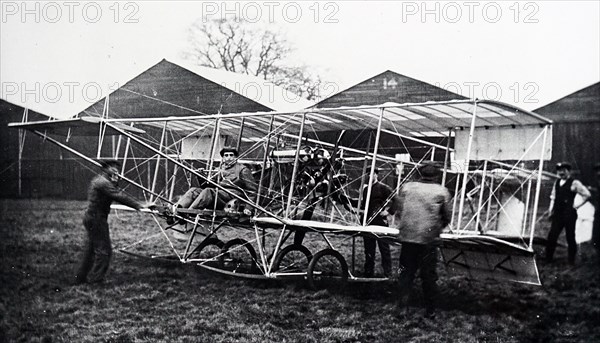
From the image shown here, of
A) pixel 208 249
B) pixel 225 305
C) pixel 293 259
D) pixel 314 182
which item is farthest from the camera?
pixel 208 249

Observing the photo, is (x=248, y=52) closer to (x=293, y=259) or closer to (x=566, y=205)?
(x=293, y=259)

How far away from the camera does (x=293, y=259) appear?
5.64 meters

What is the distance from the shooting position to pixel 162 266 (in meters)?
5.65

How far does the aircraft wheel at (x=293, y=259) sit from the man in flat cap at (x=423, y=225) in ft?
4.14

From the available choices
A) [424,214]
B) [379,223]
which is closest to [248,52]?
[424,214]

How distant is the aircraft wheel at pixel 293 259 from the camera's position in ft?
17.1

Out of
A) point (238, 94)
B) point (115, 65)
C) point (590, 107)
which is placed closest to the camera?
point (590, 107)

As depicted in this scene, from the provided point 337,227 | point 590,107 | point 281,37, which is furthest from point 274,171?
point 590,107

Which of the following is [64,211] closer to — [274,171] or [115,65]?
[115,65]

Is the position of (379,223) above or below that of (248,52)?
below

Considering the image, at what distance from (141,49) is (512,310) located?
391 centimetres

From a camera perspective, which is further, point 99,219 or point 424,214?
point 99,219

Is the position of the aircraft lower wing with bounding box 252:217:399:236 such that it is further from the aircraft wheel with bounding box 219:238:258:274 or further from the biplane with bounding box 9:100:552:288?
the aircraft wheel with bounding box 219:238:258:274

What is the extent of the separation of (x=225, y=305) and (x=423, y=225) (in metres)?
1.84
